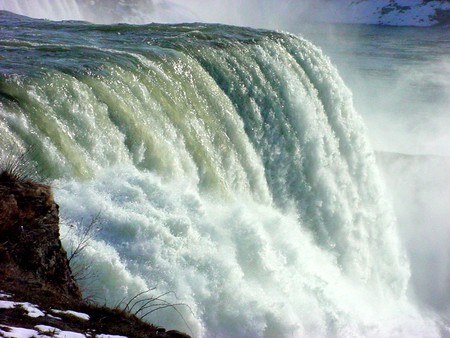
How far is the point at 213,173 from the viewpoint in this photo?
26.6 feet

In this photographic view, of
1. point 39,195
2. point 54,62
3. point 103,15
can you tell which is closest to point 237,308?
point 39,195

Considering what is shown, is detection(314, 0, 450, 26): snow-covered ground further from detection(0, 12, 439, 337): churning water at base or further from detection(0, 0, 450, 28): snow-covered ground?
detection(0, 12, 439, 337): churning water at base

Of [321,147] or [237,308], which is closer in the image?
[237,308]

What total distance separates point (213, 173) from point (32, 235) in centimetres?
402

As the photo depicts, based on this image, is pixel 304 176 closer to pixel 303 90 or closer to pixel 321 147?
pixel 321 147

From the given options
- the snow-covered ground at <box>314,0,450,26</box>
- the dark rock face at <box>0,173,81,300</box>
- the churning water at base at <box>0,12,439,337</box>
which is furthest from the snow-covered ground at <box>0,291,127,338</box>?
the snow-covered ground at <box>314,0,450,26</box>

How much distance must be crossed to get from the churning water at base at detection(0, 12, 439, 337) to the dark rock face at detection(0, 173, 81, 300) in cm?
73

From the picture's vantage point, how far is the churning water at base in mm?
5910

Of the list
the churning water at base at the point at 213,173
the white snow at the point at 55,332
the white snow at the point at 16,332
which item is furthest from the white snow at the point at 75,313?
the churning water at base at the point at 213,173

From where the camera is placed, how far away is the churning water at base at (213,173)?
591cm

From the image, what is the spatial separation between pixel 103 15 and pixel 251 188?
73.0 ft

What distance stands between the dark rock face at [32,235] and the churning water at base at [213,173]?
0.73m

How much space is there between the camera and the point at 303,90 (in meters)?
11.2

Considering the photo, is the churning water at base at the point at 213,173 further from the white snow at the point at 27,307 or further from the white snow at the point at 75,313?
the white snow at the point at 27,307
